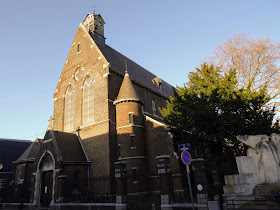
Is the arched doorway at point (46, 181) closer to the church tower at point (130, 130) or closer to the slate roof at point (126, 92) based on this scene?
the church tower at point (130, 130)

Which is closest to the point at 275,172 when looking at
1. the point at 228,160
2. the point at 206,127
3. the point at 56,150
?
the point at 228,160

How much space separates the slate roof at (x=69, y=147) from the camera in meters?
18.3

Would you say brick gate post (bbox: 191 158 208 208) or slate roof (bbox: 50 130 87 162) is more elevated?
A: slate roof (bbox: 50 130 87 162)

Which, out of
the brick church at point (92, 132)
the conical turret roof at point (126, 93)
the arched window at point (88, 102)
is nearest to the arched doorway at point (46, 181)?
the brick church at point (92, 132)

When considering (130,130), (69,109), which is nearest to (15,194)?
(69,109)

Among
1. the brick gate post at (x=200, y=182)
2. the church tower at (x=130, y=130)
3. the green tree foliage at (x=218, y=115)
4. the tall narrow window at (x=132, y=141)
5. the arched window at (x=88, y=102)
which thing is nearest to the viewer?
the brick gate post at (x=200, y=182)

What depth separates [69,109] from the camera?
2500cm

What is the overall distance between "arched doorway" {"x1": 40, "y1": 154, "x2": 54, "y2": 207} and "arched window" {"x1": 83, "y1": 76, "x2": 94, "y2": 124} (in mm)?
5584

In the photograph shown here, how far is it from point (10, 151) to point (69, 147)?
20362 millimetres

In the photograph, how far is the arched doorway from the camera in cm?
1798

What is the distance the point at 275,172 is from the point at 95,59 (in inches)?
767

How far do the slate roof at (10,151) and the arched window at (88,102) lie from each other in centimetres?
1781

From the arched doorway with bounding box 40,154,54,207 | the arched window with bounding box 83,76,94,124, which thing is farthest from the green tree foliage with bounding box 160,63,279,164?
the arched doorway with bounding box 40,154,54,207

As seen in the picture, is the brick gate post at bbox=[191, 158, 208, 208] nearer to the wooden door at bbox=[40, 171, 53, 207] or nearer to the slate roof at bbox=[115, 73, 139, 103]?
the slate roof at bbox=[115, 73, 139, 103]
